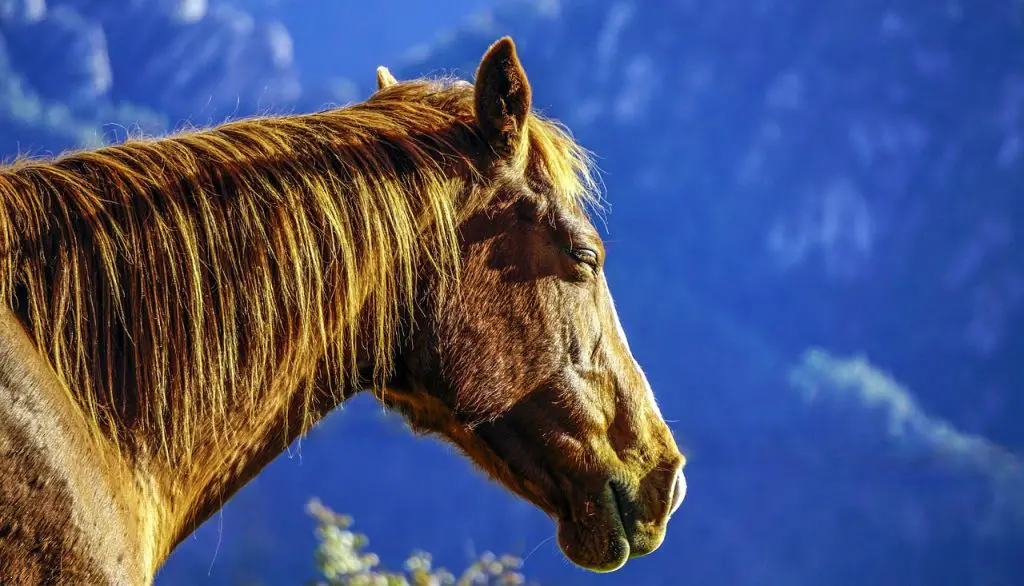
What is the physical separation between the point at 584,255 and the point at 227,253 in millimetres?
701

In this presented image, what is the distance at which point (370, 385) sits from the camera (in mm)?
1854

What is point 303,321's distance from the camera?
1602mm

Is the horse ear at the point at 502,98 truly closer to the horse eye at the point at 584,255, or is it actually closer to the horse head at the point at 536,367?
the horse head at the point at 536,367

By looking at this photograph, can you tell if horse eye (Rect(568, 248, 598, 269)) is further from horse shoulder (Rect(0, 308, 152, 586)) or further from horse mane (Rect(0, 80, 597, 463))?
horse shoulder (Rect(0, 308, 152, 586))

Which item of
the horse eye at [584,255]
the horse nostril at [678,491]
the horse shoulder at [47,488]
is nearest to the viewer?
the horse shoulder at [47,488]

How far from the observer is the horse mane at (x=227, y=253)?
1423 millimetres

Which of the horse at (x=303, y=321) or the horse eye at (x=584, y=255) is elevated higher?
the horse eye at (x=584, y=255)

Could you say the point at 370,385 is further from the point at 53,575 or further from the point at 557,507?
the point at 53,575

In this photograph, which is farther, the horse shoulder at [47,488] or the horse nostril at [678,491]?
the horse nostril at [678,491]

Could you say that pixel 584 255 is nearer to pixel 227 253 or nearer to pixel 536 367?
pixel 536 367

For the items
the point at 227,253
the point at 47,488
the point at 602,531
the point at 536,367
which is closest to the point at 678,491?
the point at 602,531

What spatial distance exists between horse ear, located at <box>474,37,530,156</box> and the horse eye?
0.23m

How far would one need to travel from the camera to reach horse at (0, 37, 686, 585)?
1.36m

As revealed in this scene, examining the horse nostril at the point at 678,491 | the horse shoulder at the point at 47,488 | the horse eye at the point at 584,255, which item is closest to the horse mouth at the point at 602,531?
the horse nostril at the point at 678,491
